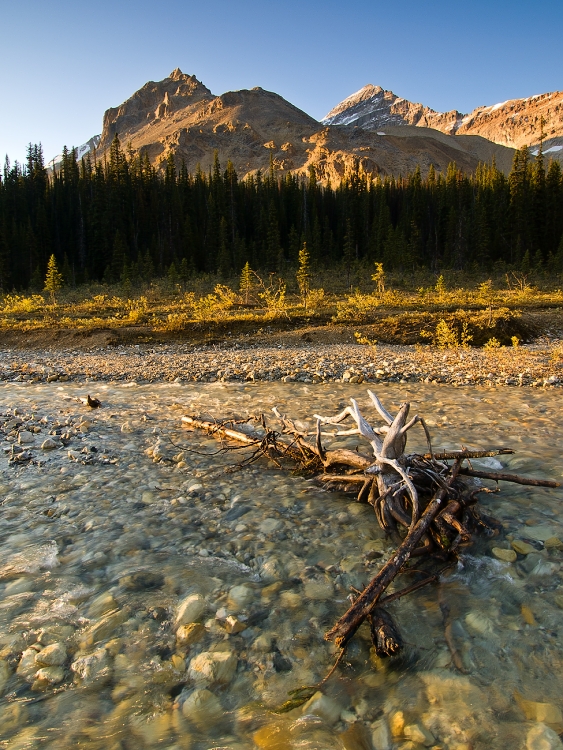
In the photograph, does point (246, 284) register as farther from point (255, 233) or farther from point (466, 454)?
point (255, 233)

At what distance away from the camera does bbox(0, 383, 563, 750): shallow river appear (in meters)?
2.09

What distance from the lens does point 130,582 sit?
3.14m

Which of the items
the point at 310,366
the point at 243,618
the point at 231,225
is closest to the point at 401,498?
the point at 243,618

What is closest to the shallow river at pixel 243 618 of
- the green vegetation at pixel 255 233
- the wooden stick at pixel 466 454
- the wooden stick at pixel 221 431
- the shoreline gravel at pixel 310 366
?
the wooden stick at pixel 221 431

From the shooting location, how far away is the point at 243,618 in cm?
279

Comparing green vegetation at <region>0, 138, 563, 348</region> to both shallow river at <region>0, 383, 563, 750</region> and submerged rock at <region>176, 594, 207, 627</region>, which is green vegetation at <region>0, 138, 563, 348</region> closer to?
shallow river at <region>0, 383, 563, 750</region>

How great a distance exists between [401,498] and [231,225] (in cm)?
6592

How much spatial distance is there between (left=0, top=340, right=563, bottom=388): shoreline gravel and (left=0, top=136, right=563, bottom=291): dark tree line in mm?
36835

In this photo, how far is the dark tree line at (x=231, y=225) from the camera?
182 ft

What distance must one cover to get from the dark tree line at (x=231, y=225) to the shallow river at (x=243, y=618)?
4752cm

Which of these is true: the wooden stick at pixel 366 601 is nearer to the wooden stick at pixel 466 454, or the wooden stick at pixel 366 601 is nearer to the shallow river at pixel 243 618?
the shallow river at pixel 243 618

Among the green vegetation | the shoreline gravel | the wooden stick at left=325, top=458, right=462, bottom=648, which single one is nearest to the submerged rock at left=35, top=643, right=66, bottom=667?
the wooden stick at left=325, top=458, right=462, bottom=648

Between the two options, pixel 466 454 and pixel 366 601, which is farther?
pixel 466 454

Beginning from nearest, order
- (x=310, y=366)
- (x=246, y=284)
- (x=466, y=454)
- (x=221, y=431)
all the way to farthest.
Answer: (x=466, y=454)
(x=221, y=431)
(x=310, y=366)
(x=246, y=284)
